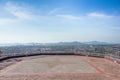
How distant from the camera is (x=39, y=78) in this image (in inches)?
374

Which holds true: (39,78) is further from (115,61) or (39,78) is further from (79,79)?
(115,61)

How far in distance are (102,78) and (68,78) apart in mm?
2028

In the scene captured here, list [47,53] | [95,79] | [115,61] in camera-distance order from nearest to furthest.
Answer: [95,79]
[115,61]
[47,53]

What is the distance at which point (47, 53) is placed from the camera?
25156 mm

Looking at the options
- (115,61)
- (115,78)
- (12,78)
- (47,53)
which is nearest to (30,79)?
(12,78)

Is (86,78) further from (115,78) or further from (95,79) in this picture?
(115,78)

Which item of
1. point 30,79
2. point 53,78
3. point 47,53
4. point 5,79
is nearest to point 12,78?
point 5,79

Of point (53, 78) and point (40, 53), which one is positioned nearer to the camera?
point (53, 78)

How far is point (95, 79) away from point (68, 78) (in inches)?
62.2

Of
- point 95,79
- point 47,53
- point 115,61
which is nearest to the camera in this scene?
point 95,79

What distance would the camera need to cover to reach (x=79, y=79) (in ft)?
30.1

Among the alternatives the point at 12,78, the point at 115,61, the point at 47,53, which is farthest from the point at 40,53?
the point at 12,78

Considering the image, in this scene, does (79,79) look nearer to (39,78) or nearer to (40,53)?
(39,78)

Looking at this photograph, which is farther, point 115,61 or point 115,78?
point 115,61
